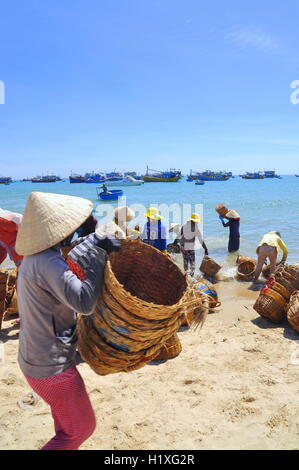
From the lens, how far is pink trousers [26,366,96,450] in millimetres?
1667

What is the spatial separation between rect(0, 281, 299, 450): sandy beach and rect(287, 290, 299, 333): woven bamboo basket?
0.16 m

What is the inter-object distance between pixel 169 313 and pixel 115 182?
74.4 m

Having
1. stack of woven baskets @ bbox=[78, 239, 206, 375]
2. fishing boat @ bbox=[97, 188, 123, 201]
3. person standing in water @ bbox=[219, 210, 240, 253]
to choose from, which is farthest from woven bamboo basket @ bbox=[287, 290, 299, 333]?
fishing boat @ bbox=[97, 188, 123, 201]

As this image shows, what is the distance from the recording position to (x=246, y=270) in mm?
7148

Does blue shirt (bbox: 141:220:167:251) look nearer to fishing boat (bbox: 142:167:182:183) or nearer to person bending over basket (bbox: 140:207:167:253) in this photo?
person bending over basket (bbox: 140:207:167:253)

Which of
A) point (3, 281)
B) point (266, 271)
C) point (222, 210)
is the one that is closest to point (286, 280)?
point (266, 271)

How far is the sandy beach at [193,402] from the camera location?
232cm

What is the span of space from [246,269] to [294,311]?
325 cm

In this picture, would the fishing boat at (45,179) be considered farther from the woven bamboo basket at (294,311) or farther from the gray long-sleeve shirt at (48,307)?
the gray long-sleeve shirt at (48,307)

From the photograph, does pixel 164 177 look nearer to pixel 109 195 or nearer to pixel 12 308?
pixel 109 195

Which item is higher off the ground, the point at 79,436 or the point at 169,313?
the point at 169,313
